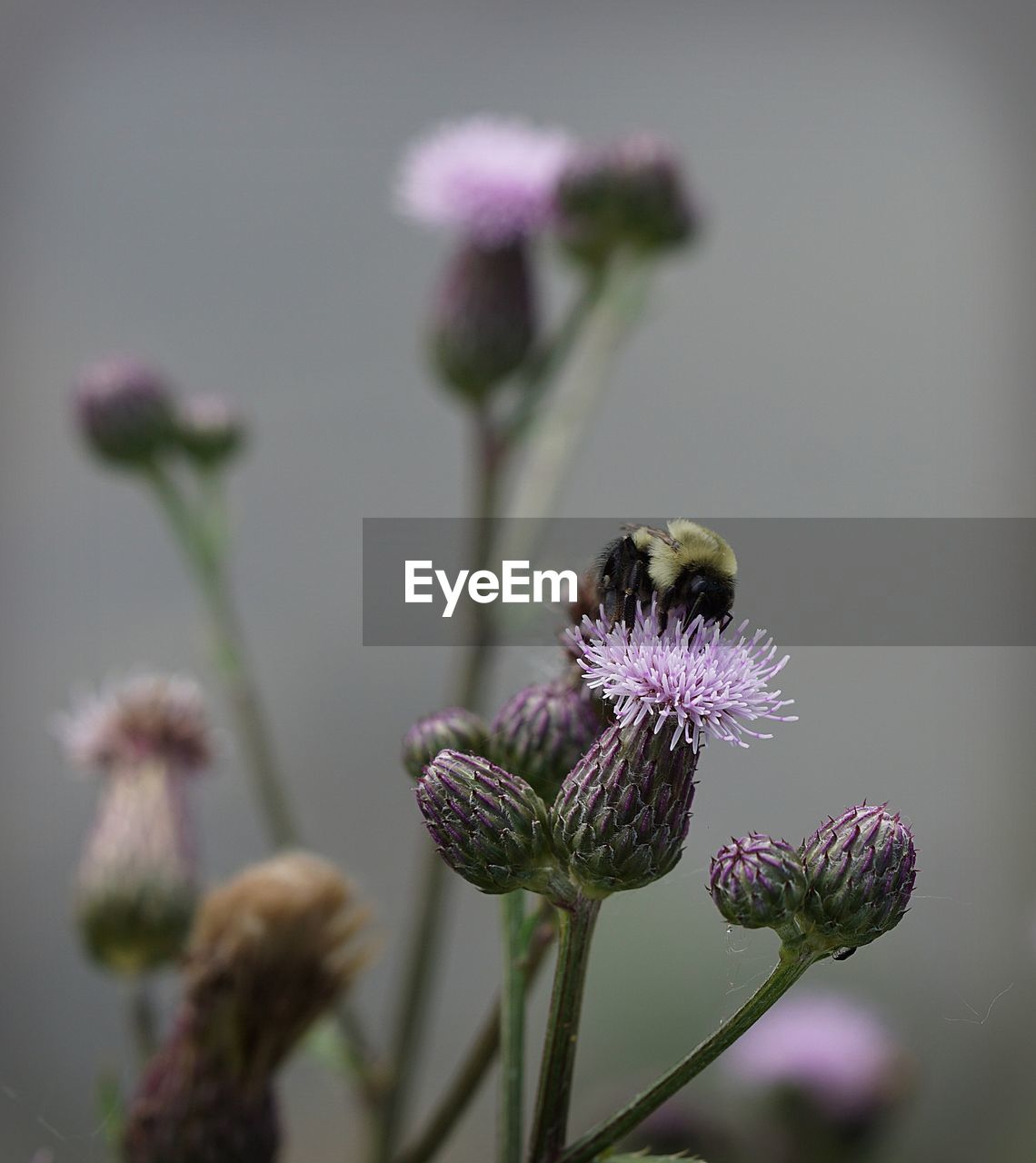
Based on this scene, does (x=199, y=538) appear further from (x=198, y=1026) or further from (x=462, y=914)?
(x=462, y=914)

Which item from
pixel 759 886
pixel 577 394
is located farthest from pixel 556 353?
pixel 759 886

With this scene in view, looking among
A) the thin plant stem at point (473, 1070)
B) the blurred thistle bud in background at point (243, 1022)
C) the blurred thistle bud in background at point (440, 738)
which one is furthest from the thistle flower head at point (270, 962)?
the blurred thistle bud in background at point (440, 738)

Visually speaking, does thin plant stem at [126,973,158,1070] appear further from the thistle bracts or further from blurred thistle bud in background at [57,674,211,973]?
the thistle bracts

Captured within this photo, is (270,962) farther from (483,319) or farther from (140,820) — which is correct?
(483,319)

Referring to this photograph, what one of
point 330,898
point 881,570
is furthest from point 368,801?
point 330,898

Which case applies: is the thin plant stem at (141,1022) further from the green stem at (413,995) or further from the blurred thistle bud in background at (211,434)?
the blurred thistle bud in background at (211,434)

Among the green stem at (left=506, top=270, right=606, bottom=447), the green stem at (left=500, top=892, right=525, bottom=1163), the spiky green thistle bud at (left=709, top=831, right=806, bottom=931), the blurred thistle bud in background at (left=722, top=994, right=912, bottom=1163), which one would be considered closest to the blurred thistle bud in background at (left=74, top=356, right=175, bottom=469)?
the green stem at (left=506, top=270, right=606, bottom=447)
